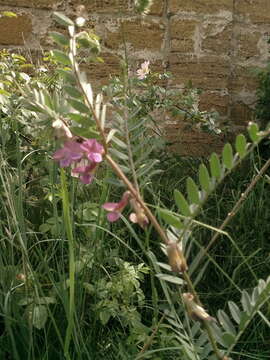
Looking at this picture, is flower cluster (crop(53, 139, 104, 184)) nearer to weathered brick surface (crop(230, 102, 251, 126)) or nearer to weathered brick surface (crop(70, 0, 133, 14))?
weathered brick surface (crop(70, 0, 133, 14))

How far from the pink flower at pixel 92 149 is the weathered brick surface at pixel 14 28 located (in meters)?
3.12

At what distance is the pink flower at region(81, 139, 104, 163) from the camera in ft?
2.42

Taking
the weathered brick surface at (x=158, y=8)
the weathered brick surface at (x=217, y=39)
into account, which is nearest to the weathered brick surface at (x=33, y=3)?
the weathered brick surface at (x=158, y=8)

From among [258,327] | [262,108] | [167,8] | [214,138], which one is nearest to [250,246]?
[258,327]

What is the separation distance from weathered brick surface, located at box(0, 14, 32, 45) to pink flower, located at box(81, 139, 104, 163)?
10.2 feet

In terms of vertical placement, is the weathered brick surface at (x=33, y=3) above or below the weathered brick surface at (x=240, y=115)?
Answer: above

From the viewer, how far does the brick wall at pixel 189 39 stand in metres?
3.70

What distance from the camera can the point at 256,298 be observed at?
92cm

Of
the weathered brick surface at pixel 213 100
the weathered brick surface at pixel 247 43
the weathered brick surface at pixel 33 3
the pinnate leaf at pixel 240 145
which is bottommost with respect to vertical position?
the weathered brick surface at pixel 213 100

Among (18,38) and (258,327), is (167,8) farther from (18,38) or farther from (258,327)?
(258,327)

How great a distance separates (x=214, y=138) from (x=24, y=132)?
1967 millimetres

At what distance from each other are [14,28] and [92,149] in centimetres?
316

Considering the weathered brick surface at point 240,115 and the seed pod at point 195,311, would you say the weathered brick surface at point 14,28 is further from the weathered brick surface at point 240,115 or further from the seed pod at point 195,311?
the seed pod at point 195,311

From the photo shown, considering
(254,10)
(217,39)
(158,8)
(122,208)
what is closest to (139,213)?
(122,208)
